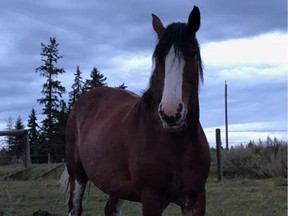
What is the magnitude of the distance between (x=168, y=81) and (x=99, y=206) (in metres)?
4.96

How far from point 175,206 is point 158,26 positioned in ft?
14.7

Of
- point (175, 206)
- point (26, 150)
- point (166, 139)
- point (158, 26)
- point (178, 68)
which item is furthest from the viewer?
point (26, 150)

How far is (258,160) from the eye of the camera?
1387 centimetres

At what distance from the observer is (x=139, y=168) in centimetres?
388

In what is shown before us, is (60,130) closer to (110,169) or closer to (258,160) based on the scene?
(258,160)

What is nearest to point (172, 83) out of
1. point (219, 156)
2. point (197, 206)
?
point (197, 206)

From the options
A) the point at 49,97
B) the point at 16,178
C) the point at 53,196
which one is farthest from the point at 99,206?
the point at 49,97

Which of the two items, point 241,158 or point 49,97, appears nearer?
point 241,158

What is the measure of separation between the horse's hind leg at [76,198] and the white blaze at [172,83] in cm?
285

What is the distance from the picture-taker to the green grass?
726 centimetres

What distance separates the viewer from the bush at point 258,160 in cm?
1304

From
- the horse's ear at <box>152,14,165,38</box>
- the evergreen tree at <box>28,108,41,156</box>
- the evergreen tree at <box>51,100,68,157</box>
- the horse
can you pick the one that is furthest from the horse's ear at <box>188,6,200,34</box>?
the evergreen tree at <box>28,108,41,156</box>

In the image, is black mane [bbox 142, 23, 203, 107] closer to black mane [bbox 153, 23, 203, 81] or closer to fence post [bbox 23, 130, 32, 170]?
black mane [bbox 153, 23, 203, 81]

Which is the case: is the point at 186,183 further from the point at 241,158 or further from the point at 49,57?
the point at 49,57
